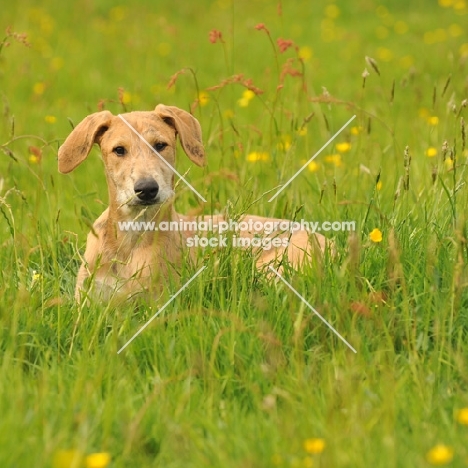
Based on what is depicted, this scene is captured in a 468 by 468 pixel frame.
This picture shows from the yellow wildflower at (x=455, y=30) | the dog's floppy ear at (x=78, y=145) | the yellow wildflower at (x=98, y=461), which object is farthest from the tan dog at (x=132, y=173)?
the yellow wildflower at (x=455, y=30)

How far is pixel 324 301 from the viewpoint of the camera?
3811 mm

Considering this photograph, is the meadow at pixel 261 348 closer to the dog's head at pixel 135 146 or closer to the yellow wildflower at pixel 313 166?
the yellow wildflower at pixel 313 166

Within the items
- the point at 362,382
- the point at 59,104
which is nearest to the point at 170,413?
the point at 362,382

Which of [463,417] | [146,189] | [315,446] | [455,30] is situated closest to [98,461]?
[315,446]

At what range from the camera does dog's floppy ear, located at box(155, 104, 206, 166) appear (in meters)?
4.67

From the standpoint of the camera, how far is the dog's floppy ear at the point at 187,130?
4.67 metres

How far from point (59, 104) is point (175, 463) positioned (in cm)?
561

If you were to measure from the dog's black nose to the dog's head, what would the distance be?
29mm

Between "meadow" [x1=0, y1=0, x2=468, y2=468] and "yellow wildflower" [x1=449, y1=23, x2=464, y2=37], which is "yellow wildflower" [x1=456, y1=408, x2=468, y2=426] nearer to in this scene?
"meadow" [x1=0, y1=0, x2=468, y2=468]

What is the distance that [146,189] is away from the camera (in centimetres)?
424

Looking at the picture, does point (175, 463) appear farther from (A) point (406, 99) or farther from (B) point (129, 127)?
(A) point (406, 99)

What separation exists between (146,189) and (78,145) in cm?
59

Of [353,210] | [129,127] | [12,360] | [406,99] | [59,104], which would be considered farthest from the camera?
[406,99]

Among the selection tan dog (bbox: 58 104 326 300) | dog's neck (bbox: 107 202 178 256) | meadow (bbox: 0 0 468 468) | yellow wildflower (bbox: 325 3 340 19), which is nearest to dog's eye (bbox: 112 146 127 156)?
tan dog (bbox: 58 104 326 300)
